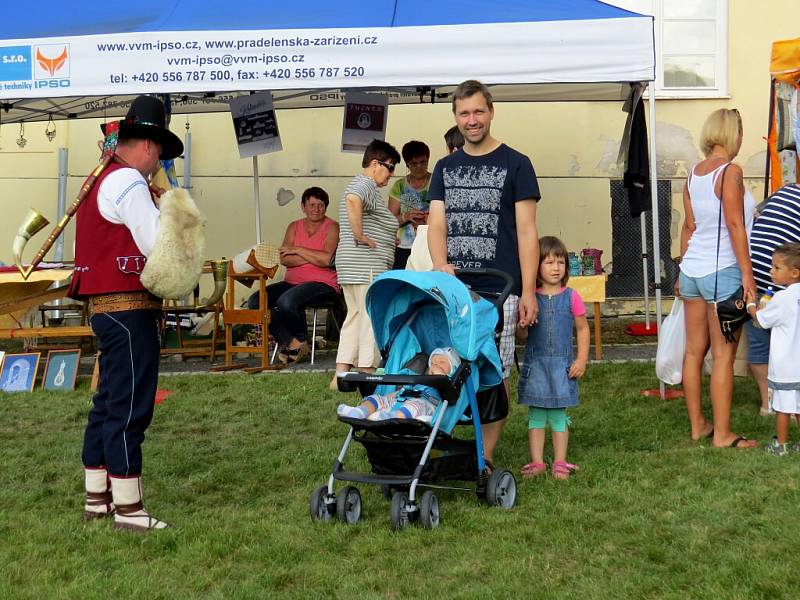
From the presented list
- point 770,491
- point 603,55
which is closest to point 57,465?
point 770,491

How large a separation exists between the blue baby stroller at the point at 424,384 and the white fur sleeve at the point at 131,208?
1.01 meters

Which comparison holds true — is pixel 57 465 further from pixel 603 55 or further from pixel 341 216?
pixel 603 55

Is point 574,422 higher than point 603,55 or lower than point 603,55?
lower

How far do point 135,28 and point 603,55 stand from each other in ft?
10.6

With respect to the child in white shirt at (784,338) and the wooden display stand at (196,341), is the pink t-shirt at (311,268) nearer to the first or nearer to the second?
the wooden display stand at (196,341)

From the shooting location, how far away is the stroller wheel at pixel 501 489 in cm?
473

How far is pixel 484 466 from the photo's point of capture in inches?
189

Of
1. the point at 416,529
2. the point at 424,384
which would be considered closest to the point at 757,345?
the point at 424,384

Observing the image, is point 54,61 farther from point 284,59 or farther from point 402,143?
point 402,143

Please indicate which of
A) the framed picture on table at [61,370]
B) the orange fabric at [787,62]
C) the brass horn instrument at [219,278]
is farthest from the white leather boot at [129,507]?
the orange fabric at [787,62]

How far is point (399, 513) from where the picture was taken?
445 cm

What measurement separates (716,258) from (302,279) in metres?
4.82

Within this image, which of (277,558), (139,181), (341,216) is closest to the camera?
(277,558)

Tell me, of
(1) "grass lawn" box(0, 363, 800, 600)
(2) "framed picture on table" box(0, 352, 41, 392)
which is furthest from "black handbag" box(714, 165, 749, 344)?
(2) "framed picture on table" box(0, 352, 41, 392)
